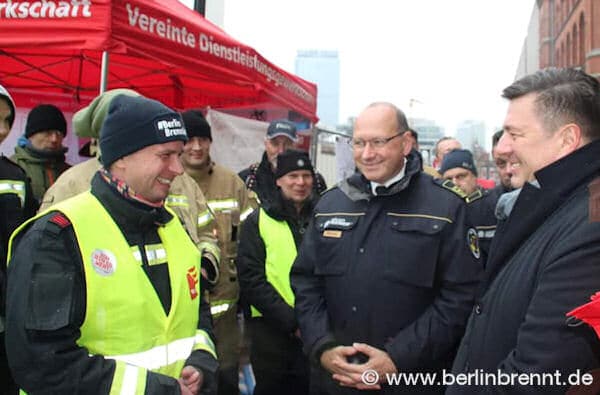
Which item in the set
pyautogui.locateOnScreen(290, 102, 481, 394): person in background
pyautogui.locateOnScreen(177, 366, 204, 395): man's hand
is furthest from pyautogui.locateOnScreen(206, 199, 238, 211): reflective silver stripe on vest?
pyautogui.locateOnScreen(177, 366, 204, 395): man's hand

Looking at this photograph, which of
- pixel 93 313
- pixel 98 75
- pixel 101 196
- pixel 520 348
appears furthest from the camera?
pixel 98 75

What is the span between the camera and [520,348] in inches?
62.5

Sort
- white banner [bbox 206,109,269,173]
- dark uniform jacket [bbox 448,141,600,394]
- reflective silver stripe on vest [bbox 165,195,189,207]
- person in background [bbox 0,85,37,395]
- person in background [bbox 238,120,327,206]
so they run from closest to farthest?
dark uniform jacket [bbox 448,141,600,394] < person in background [bbox 0,85,37,395] < reflective silver stripe on vest [bbox 165,195,189,207] < person in background [bbox 238,120,327,206] < white banner [bbox 206,109,269,173]

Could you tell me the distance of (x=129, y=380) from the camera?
171cm

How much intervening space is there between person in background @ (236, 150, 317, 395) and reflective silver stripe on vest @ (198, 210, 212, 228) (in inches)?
13.1

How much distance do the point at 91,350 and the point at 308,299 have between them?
Result: 4.25 feet

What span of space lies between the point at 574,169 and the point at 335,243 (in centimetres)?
128

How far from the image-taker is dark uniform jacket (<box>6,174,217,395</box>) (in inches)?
63.9

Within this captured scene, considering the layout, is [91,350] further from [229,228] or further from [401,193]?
[229,228]

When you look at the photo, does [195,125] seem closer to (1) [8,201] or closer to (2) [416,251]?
(1) [8,201]

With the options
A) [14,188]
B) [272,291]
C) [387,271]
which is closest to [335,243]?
[387,271]

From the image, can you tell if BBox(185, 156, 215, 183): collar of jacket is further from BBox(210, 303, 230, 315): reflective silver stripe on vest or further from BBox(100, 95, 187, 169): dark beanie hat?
BBox(100, 95, 187, 169): dark beanie hat

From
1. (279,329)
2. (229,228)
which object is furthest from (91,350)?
(229,228)

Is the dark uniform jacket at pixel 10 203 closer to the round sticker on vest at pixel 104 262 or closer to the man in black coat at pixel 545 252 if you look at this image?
the round sticker on vest at pixel 104 262
